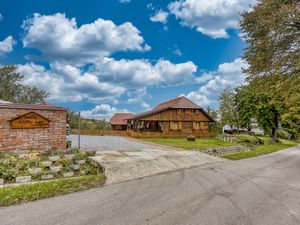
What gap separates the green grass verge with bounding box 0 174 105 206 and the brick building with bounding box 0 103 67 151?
3.94 metres

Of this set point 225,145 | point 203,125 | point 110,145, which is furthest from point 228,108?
point 110,145

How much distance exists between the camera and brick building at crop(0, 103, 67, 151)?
8.71 m

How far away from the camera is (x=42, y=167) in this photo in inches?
279

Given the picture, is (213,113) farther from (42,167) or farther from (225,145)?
(42,167)

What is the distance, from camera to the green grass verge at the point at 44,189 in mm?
4985

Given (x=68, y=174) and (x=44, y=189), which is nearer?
(x=44, y=189)

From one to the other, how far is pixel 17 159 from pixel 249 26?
1284 cm

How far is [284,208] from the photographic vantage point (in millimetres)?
4809

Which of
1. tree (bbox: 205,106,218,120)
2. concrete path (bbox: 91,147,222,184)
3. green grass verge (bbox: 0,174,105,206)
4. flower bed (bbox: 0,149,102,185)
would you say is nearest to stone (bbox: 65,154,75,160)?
flower bed (bbox: 0,149,102,185)

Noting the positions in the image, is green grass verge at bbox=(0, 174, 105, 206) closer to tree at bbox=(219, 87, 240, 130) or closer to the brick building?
the brick building

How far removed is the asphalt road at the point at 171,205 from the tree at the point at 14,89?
116 feet

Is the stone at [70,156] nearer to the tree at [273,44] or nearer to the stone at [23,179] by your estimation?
the stone at [23,179]

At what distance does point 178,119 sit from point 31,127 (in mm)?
24108

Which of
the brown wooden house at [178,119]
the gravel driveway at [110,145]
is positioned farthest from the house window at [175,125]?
the gravel driveway at [110,145]
